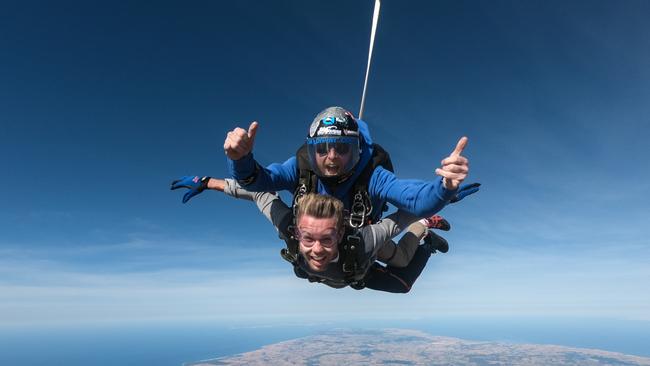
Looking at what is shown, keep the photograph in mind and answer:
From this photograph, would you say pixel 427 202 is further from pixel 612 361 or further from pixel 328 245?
pixel 612 361

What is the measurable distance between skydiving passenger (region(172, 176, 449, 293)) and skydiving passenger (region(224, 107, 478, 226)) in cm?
29

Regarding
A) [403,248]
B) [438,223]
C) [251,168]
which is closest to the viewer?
[251,168]

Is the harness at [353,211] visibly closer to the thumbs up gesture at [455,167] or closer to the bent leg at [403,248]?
the bent leg at [403,248]

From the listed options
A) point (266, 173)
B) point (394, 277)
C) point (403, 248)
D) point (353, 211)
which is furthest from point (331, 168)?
point (394, 277)

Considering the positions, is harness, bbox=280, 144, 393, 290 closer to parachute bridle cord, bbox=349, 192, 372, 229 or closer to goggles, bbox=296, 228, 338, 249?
parachute bridle cord, bbox=349, 192, 372, 229

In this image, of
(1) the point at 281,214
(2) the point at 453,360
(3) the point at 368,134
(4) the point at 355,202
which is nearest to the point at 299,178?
(1) the point at 281,214

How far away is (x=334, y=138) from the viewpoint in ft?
12.5

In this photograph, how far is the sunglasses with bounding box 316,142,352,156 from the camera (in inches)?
151

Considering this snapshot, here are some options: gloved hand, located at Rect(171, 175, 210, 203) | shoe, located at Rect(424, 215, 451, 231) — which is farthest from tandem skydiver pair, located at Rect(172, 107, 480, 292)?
shoe, located at Rect(424, 215, 451, 231)

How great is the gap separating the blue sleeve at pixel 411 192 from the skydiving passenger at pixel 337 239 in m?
0.55

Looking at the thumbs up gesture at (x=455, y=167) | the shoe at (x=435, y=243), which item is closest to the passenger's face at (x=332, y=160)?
the thumbs up gesture at (x=455, y=167)

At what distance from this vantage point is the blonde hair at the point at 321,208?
147 inches

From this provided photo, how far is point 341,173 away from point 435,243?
3.21 metres

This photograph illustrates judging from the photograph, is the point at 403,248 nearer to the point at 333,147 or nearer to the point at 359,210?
the point at 359,210
